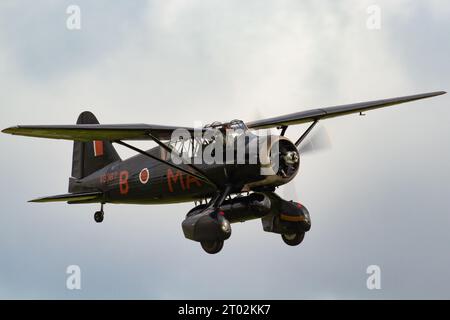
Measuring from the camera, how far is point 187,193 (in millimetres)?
20797

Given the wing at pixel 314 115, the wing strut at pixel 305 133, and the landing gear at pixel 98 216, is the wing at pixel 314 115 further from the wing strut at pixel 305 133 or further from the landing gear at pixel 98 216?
the landing gear at pixel 98 216

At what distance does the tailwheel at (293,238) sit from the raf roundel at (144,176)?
3.54 m

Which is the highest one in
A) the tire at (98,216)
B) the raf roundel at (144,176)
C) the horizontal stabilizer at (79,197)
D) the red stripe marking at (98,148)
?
the red stripe marking at (98,148)

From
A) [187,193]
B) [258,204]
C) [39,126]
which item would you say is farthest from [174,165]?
[39,126]

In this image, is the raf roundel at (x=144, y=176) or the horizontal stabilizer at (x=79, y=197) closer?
the raf roundel at (x=144, y=176)

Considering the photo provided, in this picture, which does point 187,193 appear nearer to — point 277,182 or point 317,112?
point 277,182

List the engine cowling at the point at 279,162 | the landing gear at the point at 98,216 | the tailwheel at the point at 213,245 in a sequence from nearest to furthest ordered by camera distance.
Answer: the engine cowling at the point at 279,162 < the tailwheel at the point at 213,245 < the landing gear at the point at 98,216

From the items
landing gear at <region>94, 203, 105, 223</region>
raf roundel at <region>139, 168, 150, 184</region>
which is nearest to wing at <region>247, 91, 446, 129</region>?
raf roundel at <region>139, 168, 150, 184</region>

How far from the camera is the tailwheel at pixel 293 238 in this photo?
20.7m

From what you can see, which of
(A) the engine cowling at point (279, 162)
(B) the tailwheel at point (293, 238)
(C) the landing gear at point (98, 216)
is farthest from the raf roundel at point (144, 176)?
(B) the tailwheel at point (293, 238)

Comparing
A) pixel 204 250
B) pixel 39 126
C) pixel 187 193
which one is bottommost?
pixel 204 250

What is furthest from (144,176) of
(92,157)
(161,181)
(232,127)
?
(92,157)

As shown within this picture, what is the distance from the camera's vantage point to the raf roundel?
71.2 ft

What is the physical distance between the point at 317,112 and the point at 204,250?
4750mm
